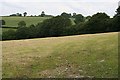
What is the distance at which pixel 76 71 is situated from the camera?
2609cm

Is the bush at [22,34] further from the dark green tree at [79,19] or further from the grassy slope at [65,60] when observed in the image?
the grassy slope at [65,60]

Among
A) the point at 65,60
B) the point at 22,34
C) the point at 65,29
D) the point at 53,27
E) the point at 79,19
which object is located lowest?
the point at 65,60

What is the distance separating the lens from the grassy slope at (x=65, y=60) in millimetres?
25859

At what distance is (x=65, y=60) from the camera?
98.8ft

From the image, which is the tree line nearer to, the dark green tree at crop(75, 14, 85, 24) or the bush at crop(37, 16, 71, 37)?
the bush at crop(37, 16, 71, 37)

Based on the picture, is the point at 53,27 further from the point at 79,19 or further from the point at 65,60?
the point at 65,60

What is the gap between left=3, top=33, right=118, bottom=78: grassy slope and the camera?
2586cm

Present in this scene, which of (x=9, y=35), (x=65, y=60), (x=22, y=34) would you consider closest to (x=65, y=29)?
(x=22, y=34)

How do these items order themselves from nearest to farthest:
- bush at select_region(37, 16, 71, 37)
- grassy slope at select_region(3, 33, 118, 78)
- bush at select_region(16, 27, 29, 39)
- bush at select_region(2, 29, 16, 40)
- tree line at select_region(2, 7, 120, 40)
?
1. grassy slope at select_region(3, 33, 118, 78)
2. tree line at select_region(2, 7, 120, 40)
3. bush at select_region(2, 29, 16, 40)
4. bush at select_region(16, 27, 29, 39)
5. bush at select_region(37, 16, 71, 37)

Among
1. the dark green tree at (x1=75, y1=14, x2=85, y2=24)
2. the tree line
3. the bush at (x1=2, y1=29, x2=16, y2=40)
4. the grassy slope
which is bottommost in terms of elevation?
the grassy slope

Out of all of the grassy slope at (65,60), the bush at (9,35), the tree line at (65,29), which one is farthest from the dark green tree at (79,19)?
the grassy slope at (65,60)

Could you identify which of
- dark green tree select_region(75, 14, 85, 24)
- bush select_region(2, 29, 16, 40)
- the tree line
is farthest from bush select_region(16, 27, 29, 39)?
dark green tree select_region(75, 14, 85, 24)

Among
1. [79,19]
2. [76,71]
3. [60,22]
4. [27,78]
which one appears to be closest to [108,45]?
[76,71]

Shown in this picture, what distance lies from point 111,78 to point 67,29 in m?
62.1
